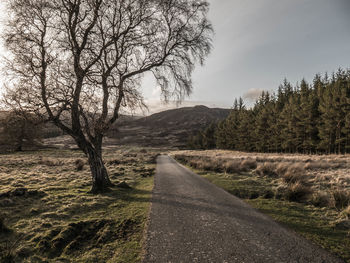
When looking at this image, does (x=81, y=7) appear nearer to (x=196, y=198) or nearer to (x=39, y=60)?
(x=39, y=60)

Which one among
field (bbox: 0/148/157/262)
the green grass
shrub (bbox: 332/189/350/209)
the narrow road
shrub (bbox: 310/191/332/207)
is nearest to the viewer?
the narrow road

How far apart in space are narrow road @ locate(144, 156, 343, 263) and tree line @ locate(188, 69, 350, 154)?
130 feet

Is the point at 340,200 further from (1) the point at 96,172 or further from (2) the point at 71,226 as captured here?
(1) the point at 96,172

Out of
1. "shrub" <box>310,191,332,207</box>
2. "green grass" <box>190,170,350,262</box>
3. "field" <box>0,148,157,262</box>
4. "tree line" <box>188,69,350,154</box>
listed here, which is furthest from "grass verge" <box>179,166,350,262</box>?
"tree line" <box>188,69,350,154</box>

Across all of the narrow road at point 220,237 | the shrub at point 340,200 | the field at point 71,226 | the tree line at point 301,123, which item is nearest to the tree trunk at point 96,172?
the field at point 71,226

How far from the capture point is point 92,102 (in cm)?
878

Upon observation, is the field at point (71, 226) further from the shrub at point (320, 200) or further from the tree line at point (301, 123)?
the tree line at point (301, 123)

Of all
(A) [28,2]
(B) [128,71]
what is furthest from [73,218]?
(A) [28,2]

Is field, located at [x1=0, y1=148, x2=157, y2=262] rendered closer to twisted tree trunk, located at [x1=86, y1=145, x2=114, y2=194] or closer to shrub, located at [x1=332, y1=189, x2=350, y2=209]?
twisted tree trunk, located at [x1=86, y1=145, x2=114, y2=194]

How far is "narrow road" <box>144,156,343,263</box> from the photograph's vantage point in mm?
3605

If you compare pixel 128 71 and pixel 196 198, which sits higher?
pixel 128 71

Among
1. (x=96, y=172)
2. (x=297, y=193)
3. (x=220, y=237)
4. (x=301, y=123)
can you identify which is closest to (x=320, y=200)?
(x=297, y=193)

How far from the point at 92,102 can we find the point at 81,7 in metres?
4.80

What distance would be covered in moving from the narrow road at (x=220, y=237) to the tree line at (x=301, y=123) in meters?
39.6
